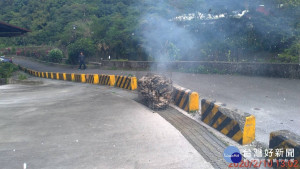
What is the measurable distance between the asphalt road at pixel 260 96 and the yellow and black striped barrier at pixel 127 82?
137 cm

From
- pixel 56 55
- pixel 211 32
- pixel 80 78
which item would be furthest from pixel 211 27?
pixel 56 55

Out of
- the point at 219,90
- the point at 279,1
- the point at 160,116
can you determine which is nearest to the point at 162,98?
the point at 160,116

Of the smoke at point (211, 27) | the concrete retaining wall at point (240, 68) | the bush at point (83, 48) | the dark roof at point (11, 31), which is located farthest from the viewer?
the bush at point (83, 48)

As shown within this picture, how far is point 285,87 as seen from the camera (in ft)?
27.2

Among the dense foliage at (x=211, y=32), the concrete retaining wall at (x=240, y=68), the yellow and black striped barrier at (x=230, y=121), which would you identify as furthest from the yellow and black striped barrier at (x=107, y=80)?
the yellow and black striped barrier at (x=230, y=121)

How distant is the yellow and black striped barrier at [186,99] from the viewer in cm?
611

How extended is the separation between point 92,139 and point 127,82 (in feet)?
17.9

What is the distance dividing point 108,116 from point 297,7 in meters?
9.67

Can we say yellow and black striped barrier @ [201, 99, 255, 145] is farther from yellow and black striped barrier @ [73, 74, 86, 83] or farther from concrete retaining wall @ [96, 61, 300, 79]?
yellow and black striped barrier @ [73, 74, 86, 83]

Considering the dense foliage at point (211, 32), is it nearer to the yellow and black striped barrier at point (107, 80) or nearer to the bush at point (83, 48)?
the bush at point (83, 48)

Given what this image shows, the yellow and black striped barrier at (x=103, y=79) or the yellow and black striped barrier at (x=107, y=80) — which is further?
the yellow and black striped barrier at (x=107, y=80)

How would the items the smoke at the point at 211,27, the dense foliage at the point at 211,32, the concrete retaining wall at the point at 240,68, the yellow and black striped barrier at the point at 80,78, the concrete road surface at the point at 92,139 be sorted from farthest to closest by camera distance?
the yellow and black striped barrier at the point at 80,78, the smoke at the point at 211,27, the dense foliage at the point at 211,32, the concrete retaining wall at the point at 240,68, the concrete road surface at the point at 92,139

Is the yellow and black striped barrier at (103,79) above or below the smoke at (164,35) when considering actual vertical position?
below

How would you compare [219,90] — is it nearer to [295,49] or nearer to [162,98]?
[162,98]
